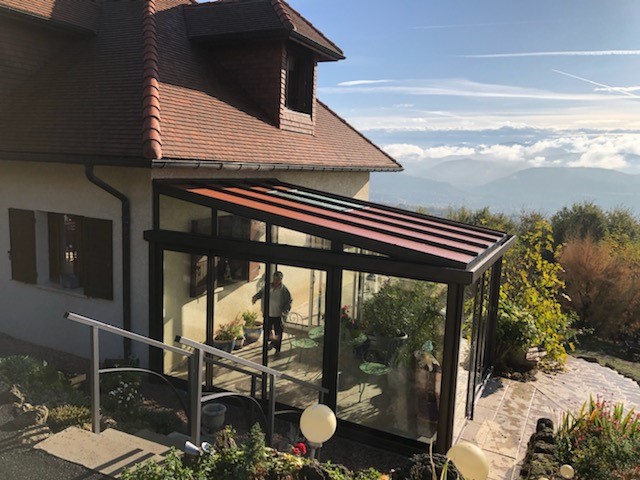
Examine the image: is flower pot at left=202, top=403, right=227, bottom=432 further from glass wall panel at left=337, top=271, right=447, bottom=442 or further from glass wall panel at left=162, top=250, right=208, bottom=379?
glass wall panel at left=162, top=250, right=208, bottom=379

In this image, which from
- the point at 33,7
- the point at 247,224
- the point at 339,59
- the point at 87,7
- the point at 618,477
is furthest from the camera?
the point at 339,59

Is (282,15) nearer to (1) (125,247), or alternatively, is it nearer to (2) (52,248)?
(1) (125,247)

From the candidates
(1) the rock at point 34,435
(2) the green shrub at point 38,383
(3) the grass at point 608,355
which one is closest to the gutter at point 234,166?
(2) the green shrub at point 38,383

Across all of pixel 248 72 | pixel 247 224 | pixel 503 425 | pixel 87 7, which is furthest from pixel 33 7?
pixel 503 425

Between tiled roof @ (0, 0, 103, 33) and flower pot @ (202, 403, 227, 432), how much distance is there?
9587mm

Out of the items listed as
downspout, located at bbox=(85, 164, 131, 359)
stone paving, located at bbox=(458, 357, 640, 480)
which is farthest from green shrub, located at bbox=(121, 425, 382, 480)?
downspout, located at bbox=(85, 164, 131, 359)

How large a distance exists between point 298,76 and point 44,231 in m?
7.56

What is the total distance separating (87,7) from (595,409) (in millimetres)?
14226

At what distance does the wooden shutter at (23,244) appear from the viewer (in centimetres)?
1016

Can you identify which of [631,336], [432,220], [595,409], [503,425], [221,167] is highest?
[221,167]

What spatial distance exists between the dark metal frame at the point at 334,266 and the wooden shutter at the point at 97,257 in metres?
1.05

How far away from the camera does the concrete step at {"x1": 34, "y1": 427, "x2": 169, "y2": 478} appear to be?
4.69m

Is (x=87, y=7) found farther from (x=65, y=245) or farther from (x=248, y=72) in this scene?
(x=65, y=245)

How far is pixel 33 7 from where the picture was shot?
1118 centimetres
